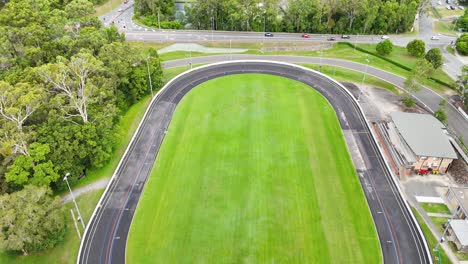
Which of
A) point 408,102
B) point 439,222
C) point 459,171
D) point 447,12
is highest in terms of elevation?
point 447,12

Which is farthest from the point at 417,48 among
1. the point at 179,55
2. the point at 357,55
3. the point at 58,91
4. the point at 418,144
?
the point at 58,91

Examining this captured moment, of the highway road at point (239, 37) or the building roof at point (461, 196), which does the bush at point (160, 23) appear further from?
the building roof at point (461, 196)

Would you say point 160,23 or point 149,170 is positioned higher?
point 160,23

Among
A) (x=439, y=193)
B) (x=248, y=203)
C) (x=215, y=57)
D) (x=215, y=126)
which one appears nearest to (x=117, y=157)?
(x=215, y=126)

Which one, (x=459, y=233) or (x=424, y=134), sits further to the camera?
(x=424, y=134)

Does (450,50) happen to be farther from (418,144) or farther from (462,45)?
(418,144)

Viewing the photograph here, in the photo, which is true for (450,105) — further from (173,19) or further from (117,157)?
(173,19)
